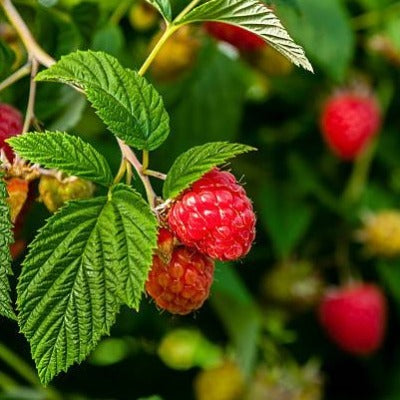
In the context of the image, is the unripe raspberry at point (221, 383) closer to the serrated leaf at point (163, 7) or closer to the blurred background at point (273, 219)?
the blurred background at point (273, 219)

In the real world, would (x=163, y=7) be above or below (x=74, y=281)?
above

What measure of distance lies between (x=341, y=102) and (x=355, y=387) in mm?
565

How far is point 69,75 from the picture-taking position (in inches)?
31.5

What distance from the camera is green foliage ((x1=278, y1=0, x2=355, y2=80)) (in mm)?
1761

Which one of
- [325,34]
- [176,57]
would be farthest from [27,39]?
[325,34]

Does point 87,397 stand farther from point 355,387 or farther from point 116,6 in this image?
point 355,387

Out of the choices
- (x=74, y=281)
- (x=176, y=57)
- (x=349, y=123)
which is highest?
(x=74, y=281)

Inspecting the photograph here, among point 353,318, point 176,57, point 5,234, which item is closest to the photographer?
point 5,234

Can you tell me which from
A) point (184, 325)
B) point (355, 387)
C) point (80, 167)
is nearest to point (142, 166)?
point (80, 167)

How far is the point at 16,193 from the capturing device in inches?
33.3

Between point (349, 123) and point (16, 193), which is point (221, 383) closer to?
point (349, 123)

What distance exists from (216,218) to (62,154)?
117 mm

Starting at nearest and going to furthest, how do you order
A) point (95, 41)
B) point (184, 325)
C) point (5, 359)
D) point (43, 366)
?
point (43, 366)
point (95, 41)
point (5, 359)
point (184, 325)

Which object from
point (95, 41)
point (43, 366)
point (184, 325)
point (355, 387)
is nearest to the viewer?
point (43, 366)
